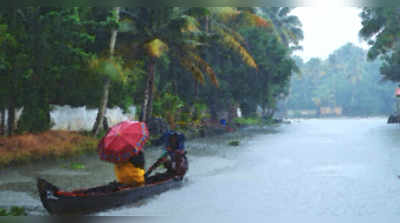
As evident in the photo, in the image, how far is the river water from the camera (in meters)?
8.48

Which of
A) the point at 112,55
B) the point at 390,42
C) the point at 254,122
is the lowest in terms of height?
the point at 254,122

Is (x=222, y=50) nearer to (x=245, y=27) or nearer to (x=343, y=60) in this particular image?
(x=245, y=27)

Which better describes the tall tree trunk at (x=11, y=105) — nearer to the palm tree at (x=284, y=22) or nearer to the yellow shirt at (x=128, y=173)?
the yellow shirt at (x=128, y=173)

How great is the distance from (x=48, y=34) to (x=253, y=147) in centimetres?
1024

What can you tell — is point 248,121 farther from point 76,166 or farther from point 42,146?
point 76,166

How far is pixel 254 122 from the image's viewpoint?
1791 inches

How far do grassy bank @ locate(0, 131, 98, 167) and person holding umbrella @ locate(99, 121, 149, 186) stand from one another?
6524mm

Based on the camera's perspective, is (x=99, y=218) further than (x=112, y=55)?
No

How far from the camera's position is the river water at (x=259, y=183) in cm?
848

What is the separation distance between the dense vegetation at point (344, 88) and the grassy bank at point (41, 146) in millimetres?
73575

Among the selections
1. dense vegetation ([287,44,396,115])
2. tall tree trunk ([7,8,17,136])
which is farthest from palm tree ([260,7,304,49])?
tall tree trunk ([7,8,17,136])

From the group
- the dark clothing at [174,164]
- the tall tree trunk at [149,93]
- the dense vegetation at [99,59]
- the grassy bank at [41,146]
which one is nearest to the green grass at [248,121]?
the dense vegetation at [99,59]

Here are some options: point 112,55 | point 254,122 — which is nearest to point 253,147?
point 112,55

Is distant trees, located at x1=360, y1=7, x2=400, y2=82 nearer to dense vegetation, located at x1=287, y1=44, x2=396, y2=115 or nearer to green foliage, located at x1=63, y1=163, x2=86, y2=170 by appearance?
green foliage, located at x1=63, y1=163, x2=86, y2=170
